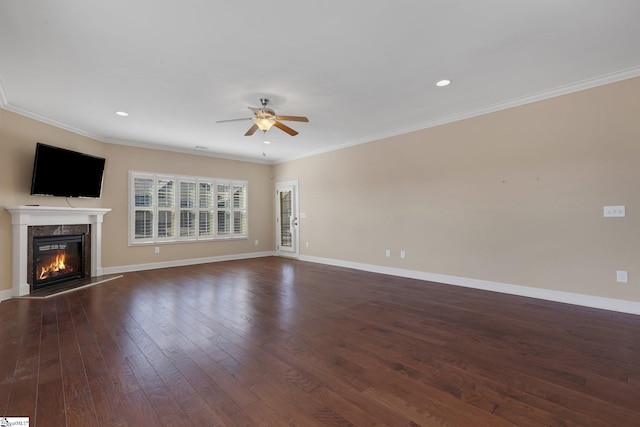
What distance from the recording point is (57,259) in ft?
16.2

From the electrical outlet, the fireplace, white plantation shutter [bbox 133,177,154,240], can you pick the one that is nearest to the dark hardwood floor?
the fireplace

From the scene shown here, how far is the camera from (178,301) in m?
3.92

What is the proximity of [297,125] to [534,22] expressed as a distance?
3.48 meters

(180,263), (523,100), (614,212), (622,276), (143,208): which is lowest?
(180,263)

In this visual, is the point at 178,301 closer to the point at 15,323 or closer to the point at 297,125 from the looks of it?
the point at 15,323

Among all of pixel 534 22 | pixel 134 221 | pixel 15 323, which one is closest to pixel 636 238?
pixel 534 22

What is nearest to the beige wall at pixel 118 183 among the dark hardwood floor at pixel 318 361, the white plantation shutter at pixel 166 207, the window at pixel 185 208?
the window at pixel 185 208

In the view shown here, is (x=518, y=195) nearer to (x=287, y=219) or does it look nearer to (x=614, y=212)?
(x=614, y=212)

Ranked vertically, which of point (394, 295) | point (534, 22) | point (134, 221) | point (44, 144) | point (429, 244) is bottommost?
point (394, 295)

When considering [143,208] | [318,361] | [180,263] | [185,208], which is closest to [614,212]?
[318,361]

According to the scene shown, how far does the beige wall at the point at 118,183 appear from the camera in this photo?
4.20 meters

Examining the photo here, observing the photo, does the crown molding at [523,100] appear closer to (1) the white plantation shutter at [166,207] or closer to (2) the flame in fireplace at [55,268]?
(1) the white plantation shutter at [166,207]

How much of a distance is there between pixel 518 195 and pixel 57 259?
766 cm

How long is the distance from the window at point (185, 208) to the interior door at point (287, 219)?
999 millimetres
